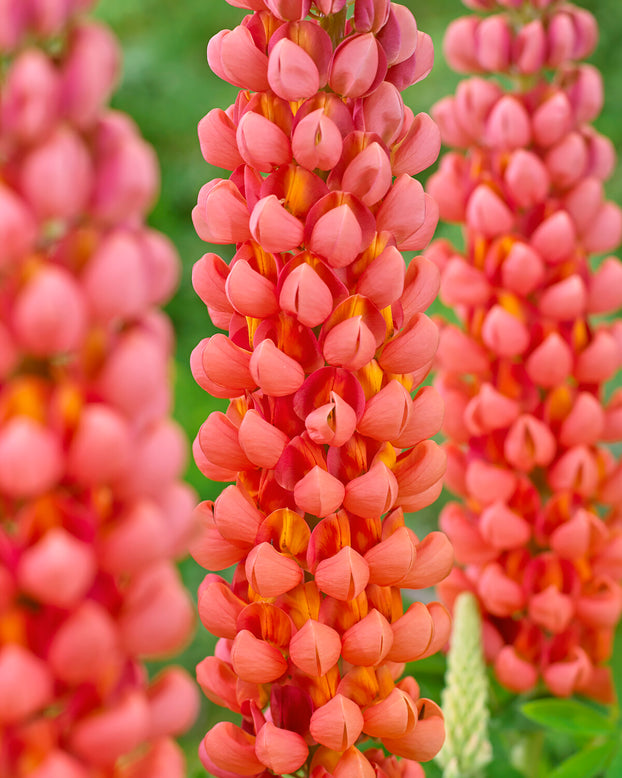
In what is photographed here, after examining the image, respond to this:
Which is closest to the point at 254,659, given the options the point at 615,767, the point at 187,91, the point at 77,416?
the point at 77,416

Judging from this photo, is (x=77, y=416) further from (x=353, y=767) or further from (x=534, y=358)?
(x=534, y=358)

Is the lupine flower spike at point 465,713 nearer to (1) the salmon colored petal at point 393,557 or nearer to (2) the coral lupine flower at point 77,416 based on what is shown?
(1) the salmon colored petal at point 393,557

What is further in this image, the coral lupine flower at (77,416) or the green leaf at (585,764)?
the green leaf at (585,764)

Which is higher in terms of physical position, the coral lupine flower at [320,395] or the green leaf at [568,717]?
the coral lupine flower at [320,395]

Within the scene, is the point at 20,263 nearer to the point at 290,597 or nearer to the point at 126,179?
the point at 126,179

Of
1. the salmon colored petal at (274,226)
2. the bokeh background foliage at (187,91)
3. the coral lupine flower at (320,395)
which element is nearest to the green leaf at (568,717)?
the coral lupine flower at (320,395)

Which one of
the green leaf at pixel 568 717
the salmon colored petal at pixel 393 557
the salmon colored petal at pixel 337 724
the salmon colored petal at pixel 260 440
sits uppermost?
the salmon colored petal at pixel 260 440

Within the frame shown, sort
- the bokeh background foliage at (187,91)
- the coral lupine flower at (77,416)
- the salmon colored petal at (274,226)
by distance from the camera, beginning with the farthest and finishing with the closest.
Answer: the bokeh background foliage at (187,91), the salmon colored petal at (274,226), the coral lupine flower at (77,416)
